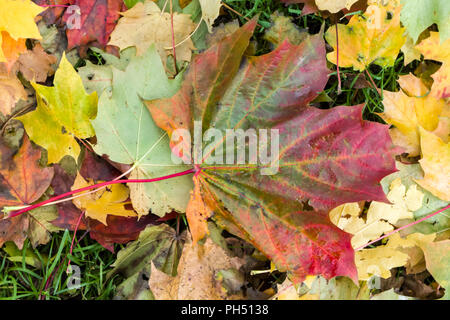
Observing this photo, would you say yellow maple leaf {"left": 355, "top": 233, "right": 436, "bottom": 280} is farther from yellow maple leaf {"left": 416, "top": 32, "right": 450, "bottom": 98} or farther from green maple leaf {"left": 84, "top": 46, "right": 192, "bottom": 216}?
green maple leaf {"left": 84, "top": 46, "right": 192, "bottom": 216}

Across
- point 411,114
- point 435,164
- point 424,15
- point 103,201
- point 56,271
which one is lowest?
point 56,271

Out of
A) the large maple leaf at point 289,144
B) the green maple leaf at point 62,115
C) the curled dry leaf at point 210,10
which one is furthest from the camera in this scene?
the curled dry leaf at point 210,10

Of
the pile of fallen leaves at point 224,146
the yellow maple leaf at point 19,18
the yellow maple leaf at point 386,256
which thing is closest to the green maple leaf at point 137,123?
the pile of fallen leaves at point 224,146

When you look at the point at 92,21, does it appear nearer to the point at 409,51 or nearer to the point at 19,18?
the point at 19,18

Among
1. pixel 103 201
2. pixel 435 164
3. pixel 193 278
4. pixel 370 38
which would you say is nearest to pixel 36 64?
pixel 103 201

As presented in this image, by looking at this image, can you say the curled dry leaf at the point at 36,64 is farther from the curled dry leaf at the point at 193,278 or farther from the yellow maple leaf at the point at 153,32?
the curled dry leaf at the point at 193,278

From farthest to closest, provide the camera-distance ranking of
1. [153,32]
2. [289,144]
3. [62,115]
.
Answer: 1. [153,32]
2. [62,115]
3. [289,144]

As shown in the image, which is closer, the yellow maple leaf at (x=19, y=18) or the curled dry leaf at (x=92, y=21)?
the yellow maple leaf at (x=19, y=18)
